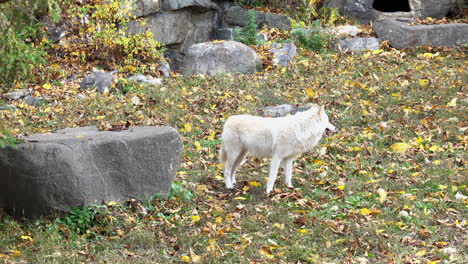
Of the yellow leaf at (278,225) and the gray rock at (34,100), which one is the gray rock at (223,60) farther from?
the yellow leaf at (278,225)

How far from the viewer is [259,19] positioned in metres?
18.4

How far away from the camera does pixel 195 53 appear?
14.6 meters

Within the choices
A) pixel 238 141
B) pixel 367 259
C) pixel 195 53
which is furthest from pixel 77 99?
pixel 367 259

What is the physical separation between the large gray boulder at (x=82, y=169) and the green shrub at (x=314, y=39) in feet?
31.2

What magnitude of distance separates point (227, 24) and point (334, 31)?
3954mm

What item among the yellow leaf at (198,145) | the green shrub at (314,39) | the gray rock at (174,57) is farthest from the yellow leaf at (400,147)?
the gray rock at (174,57)

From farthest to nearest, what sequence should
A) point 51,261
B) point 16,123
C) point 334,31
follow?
point 334,31
point 16,123
point 51,261

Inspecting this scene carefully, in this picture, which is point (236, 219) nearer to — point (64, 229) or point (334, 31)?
point (64, 229)

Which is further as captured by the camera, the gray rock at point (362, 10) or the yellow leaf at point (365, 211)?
the gray rock at point (362, 10)

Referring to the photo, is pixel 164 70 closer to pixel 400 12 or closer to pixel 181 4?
pixel 181 4

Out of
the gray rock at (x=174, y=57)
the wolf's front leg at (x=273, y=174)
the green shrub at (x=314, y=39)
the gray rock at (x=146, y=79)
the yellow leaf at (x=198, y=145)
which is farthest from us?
the gray rock at (x=174, y=57)

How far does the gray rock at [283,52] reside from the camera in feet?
48.0

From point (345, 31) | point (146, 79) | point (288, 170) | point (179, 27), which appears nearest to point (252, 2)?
point (179, 27)

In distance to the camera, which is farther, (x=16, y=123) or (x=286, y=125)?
(x=16, y=123)
